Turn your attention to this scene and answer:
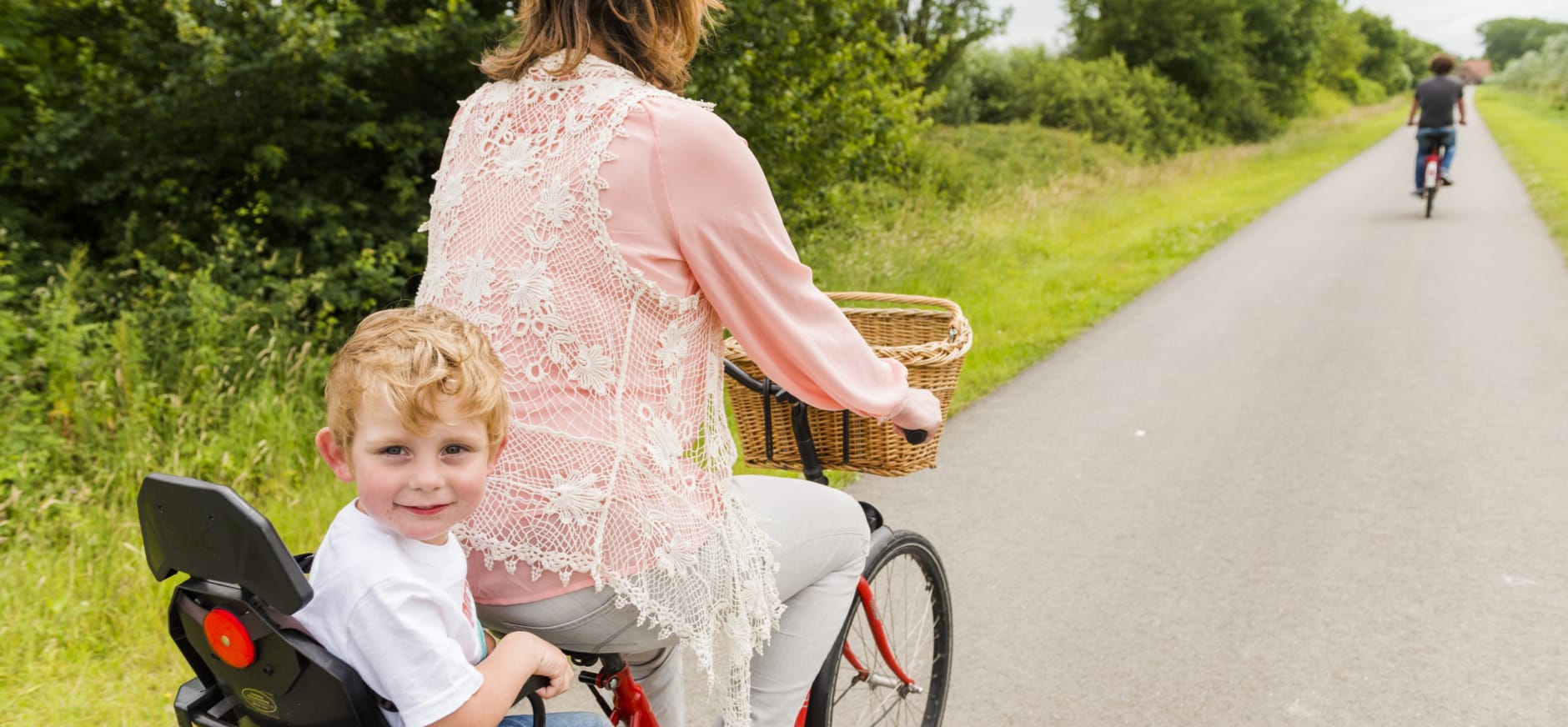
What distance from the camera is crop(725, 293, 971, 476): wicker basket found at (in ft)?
7.65

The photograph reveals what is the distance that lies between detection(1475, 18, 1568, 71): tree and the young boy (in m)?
181

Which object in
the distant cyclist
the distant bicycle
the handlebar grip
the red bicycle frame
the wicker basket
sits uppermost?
the wicker basket

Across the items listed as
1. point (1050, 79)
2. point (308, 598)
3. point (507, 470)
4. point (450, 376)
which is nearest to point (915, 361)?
point (507, 470)

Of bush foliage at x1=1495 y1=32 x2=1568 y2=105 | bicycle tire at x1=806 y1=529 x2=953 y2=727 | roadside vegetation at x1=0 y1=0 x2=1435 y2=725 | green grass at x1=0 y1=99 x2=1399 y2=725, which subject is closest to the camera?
bicycle tire at x1=806 y1=529 x2=953 y2=727

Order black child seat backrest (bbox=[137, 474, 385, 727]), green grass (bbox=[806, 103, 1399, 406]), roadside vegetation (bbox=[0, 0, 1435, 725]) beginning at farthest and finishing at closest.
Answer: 1. green grass (bbox=[806, 103, 1399, 406])
2. roadside vegetation (bbox=[0, 0, 1435, 725])
3. black child seat backrest (bbox=[137, 474, 385, 727])

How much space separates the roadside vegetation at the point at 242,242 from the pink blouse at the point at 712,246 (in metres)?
0.71

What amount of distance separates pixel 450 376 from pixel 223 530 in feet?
1.05

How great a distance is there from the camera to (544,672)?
1.63 metres

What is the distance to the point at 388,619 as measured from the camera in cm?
142

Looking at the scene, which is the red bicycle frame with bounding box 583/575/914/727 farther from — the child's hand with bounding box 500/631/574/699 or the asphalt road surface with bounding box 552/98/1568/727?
the asphalt road surface with bounding box 552/98/1568/727

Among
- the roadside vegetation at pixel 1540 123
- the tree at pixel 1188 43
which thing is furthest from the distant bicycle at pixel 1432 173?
the tree at pixel 1188 43

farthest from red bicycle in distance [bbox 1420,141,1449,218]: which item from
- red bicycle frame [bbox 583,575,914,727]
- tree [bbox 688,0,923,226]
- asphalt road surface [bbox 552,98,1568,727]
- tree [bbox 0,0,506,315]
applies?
red bicycle frame [bbox 583,575,914,727]

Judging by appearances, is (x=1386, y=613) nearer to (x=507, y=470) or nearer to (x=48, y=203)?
(x=507, y=470)

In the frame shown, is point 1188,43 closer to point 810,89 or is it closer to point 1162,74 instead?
point 1162,74
